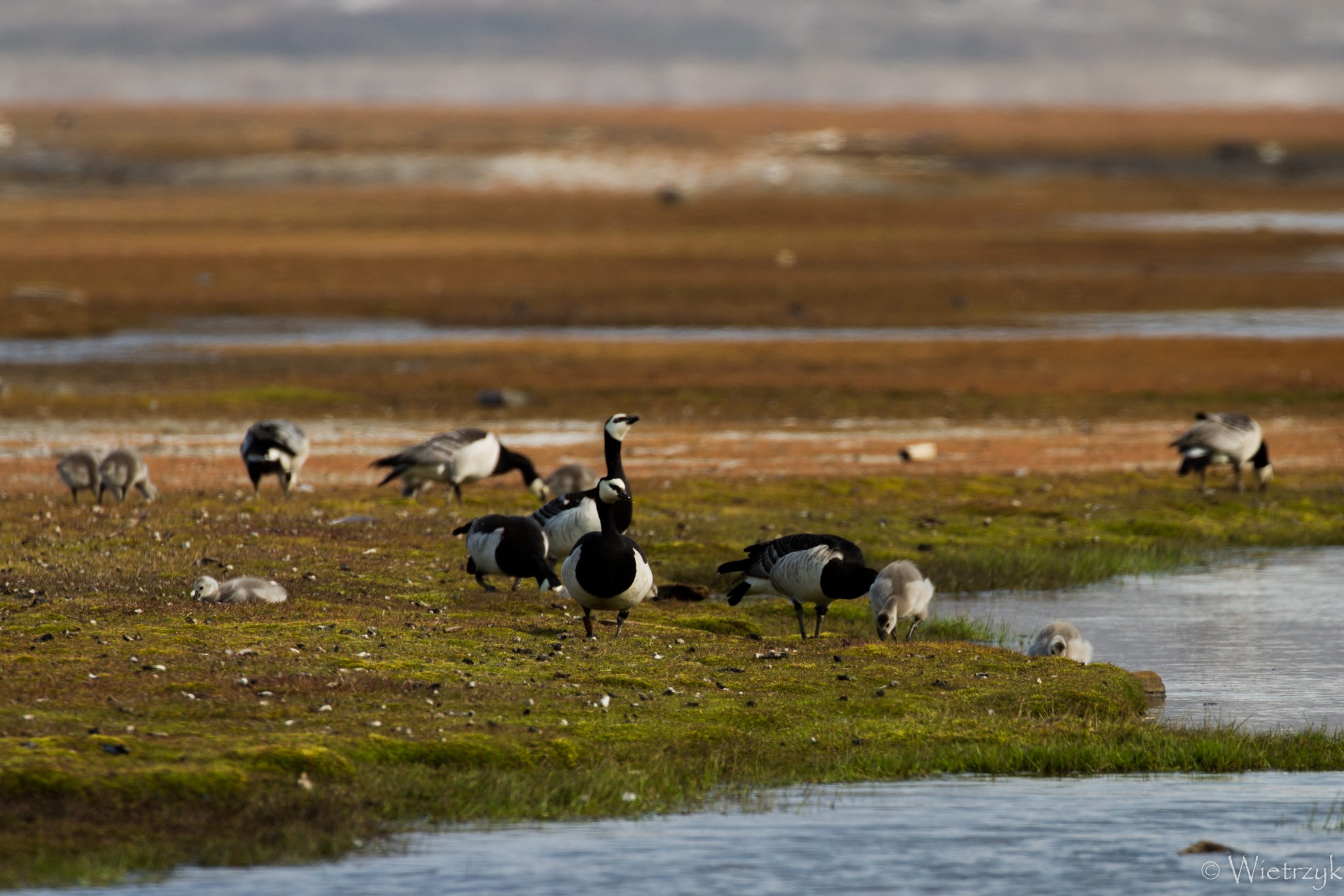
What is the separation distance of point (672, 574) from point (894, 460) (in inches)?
433

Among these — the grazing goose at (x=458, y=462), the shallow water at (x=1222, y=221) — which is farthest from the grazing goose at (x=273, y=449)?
the shallow water at (x=1222, y=221)

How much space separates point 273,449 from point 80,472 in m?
2.76

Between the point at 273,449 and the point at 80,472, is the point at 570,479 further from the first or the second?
the point at 80,472

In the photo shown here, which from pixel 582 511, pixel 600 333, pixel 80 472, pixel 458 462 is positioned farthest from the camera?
pixel 600 333

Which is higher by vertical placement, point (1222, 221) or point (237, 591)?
point (1222, 221)

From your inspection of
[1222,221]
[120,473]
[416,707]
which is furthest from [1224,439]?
[1222,221]

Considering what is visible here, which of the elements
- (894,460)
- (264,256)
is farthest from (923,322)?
(264,256)

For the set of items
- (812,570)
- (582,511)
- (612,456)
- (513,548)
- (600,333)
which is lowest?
(812,570)

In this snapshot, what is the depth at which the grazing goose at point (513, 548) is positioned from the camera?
→ 18.1 metres

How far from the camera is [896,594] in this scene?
17.1 meters

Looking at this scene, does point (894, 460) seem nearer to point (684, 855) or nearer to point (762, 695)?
point (762, 695)

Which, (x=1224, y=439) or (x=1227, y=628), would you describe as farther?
(x=1224, y=439)

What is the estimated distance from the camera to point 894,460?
3150 centimetres

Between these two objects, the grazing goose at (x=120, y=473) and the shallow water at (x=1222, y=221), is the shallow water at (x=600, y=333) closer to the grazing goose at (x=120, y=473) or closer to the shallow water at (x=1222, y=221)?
the grazing goose at (x=120, y=473)
